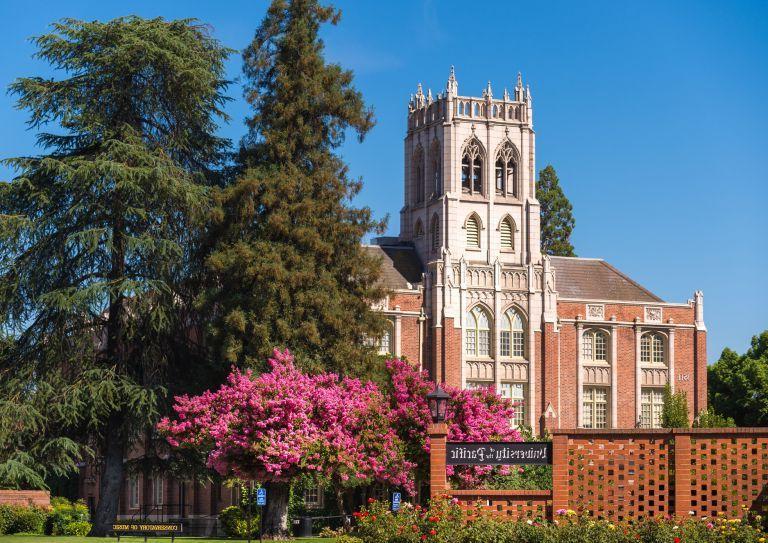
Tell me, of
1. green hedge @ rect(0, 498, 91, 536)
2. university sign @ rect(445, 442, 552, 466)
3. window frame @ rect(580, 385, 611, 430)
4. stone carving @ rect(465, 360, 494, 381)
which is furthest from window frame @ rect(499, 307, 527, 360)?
university sign @ rect(445, 442, 552, 466)

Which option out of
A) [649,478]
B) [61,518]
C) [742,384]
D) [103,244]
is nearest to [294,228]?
[103,244]

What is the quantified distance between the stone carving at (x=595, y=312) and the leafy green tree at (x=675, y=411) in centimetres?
527

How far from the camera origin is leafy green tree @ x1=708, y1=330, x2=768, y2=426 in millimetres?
69562

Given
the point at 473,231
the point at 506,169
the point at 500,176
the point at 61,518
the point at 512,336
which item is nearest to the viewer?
the point at 61,518

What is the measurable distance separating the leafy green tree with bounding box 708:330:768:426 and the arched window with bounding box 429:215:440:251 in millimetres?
16864

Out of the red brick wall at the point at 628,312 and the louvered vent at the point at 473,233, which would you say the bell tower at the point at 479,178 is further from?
the red brick wall at the point at 628,312

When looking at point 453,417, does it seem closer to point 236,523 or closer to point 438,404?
point 236,523

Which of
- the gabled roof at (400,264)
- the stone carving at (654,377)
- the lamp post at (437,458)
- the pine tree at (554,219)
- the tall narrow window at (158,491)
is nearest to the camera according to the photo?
the lamp post at (437,458)

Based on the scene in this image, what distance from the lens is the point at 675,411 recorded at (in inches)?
2660

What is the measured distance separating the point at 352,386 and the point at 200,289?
668cm

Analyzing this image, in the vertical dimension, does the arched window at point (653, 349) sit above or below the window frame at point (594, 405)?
above

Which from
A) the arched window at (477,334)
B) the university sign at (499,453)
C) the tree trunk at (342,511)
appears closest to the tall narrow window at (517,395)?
the arched window at (477,334)

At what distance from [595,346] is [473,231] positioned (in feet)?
28.8

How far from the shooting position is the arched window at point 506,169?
71.3 meters
